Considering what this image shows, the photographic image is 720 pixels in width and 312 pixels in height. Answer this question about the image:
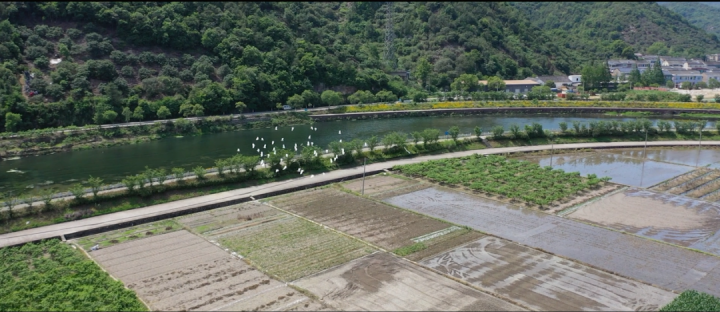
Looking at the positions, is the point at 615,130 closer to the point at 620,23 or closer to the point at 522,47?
the point at 522,47

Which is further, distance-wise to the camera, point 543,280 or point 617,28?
point 617,28

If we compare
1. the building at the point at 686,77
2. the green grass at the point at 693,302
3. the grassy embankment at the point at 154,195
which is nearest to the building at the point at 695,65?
the building at the point at 686,77

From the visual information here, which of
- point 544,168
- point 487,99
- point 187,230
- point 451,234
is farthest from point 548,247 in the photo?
point 487,99

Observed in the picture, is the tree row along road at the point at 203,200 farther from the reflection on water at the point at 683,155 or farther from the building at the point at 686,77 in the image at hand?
the building at the point at 686,77

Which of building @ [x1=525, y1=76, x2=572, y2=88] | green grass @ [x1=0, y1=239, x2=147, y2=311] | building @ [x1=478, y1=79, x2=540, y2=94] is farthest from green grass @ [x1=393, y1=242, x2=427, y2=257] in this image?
building @ [x1=525, y1=76, x2=572, y2=88]

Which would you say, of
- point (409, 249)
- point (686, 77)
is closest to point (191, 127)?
point (409, 249)

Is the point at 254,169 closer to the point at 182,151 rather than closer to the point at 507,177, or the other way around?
the point at 182,151

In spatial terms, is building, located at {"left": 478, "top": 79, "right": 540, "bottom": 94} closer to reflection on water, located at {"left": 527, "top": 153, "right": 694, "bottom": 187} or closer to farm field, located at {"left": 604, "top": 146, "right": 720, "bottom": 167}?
farm field, located at {"left": 604, "top": 146, "right": 720, "bottom": 167}
